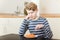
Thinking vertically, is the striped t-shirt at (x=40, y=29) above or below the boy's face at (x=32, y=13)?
below

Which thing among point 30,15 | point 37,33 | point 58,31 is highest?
point 30,15

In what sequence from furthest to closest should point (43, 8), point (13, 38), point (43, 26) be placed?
point (43, 8) → point (13, 38) → point (43, 26)

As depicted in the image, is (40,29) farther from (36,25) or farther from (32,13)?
(32,13)

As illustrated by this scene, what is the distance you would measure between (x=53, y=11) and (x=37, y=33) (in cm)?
72

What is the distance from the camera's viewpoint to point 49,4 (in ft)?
7.51

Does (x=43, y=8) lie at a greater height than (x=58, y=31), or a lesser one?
greater

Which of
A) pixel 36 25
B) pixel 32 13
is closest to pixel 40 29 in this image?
pixel 36 25

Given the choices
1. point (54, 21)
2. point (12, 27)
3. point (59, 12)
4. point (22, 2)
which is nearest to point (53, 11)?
point (59, 12)

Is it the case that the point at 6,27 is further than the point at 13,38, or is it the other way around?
the point at 6,27

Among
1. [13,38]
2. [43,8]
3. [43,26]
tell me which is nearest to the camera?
[43,26]

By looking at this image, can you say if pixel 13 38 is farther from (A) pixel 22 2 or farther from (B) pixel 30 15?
(A) pixel 22 2

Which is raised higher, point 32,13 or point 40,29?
point 32,13

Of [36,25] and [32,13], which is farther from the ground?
[32,13]

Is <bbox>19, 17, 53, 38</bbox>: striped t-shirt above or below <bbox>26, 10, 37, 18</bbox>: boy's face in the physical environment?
below
